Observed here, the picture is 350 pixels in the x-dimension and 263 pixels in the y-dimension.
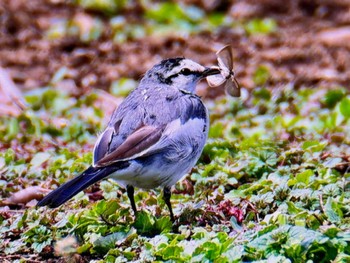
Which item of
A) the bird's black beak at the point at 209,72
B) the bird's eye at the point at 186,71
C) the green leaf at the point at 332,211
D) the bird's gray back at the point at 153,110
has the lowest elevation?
the green leaf at the point at 332,211

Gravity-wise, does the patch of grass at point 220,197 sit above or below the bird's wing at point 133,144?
below

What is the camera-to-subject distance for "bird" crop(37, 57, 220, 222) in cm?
527

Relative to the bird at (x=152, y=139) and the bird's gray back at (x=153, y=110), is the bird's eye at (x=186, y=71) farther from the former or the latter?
the bird's gray back at (x=153, y=110)

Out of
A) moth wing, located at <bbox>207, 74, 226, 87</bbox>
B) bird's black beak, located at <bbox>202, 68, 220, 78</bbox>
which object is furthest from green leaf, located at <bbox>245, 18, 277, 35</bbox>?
bird's black beak, located at <bbox>202, 68, 220, 78</bbox>

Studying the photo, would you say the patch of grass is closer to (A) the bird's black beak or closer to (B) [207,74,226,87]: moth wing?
(B) [207,74,226,87]: moth wing

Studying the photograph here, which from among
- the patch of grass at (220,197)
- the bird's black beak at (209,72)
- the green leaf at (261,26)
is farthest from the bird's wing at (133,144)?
the green leaf at (261,26)

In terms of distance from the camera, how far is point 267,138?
7.46 meters

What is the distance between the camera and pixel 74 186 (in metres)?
5.19

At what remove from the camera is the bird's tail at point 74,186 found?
16.9 feet

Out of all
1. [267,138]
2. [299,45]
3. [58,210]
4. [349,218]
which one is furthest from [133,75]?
[349,218]

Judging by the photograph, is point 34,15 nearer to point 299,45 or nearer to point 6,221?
point 299,45

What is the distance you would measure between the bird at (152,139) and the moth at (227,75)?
0.33m

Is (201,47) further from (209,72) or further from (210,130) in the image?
(209,72)

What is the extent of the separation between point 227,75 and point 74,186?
6.02ft
